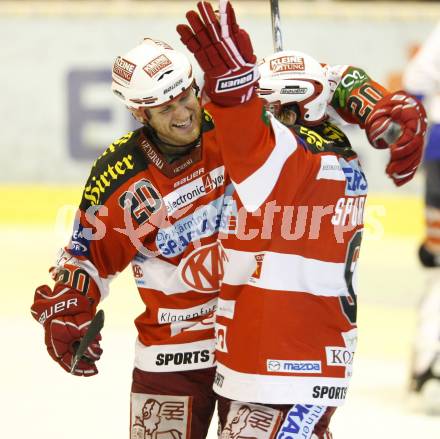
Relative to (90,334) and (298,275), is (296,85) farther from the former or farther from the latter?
(90,334)

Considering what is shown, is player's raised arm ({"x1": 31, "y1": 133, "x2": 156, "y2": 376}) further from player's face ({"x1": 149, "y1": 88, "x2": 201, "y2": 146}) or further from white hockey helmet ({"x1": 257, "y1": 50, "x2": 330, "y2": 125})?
white hockey helmet ({"x1": 257, "y1": 50, "x2": 330, "y2": 125})

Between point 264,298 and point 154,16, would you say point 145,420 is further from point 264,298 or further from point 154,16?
point 154,16

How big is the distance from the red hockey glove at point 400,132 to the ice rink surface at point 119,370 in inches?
90.0

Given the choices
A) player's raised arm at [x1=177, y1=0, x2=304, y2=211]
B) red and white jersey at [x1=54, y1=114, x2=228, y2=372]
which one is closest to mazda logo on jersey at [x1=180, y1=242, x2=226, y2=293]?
red and white jersey at [x1=54, y1=114, x2=228, y2=372]

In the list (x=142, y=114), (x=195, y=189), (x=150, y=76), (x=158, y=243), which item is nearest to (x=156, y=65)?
(x=150, y=76)

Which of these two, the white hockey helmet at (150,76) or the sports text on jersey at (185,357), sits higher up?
the white hockey helmet at (150,76)

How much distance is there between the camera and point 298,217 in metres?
3.05

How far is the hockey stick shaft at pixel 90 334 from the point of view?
331cm

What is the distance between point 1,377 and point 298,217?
3.41 metres

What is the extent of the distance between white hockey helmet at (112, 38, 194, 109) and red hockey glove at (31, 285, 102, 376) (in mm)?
564

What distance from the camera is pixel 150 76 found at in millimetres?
3391

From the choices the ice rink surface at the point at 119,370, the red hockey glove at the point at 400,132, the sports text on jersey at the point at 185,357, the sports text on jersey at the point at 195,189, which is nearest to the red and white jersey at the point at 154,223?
the sports text on jersey at the point at 195,189

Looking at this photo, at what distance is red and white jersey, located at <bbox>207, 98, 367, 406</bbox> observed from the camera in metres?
3.08

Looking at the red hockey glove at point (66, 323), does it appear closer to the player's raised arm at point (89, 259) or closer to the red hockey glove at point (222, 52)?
the player's raised arm at point (89, 259)
